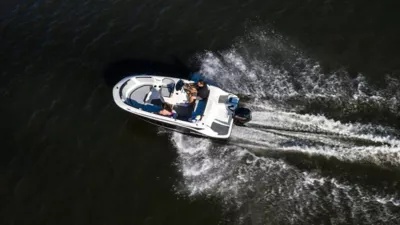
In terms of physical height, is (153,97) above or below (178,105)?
above

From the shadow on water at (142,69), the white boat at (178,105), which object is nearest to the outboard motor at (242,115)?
the white boat at (178,105)

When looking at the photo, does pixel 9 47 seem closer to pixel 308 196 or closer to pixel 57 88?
pixel 57 88

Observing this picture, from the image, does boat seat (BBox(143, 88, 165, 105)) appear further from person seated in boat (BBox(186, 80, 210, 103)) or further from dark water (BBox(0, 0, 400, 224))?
person seated in boat (BBox(186, 80, 210, 103))

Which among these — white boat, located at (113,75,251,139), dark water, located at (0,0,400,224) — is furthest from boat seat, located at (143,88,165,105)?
dark water, located at (0,0,400,224)

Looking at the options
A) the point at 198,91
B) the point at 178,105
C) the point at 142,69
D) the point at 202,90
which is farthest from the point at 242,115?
the point at 142,69

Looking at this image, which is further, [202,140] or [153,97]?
[153,97]

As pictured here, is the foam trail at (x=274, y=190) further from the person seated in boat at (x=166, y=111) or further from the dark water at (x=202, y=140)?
the person seated in boat at (x=166, y=111)

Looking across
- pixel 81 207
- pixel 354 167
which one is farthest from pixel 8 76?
pixel 354 167

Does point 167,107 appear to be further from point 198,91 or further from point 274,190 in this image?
point 274,190
